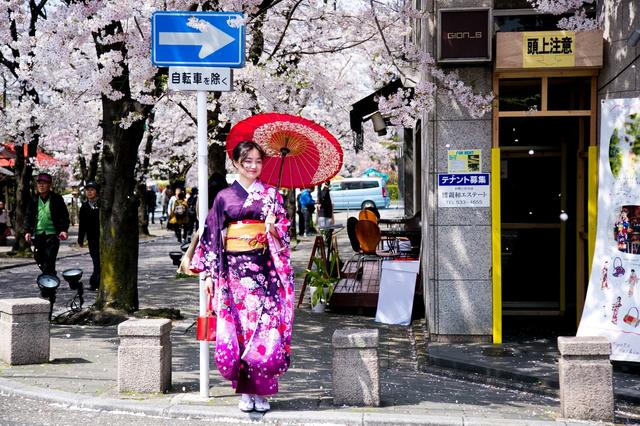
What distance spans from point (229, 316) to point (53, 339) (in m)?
4.19

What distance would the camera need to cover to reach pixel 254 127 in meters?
7.32

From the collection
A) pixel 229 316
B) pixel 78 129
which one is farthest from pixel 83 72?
pixel 78 129

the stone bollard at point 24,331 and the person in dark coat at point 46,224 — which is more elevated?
the person in dark coat at point 46,224

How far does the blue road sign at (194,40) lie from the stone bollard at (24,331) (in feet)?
9.80

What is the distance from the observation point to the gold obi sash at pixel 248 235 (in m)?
6.81

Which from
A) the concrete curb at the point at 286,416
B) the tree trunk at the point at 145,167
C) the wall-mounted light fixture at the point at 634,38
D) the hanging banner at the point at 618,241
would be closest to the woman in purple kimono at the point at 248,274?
the concrete curb at the point at 286,416

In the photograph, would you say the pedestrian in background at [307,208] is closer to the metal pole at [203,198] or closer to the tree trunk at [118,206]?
the tree trunk at [118,206]

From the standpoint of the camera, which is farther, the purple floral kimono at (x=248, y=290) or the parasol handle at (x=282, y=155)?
the parasol handle at (x=282, y=155)

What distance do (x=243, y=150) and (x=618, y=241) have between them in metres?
3.88

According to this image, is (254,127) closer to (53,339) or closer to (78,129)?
(53,339)

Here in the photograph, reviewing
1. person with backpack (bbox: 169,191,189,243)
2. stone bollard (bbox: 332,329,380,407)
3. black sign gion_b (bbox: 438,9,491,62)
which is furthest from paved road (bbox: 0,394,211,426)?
person with backpack (bbox: 169,191,189,243)

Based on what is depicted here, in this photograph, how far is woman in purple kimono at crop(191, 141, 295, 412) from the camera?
6793 millimetres

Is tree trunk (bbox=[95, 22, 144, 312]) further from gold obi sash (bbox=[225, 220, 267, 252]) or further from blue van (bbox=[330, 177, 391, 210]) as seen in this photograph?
blue van (bbox=[330, 177, 391, 210])

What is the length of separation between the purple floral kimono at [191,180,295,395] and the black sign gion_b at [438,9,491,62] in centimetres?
362
